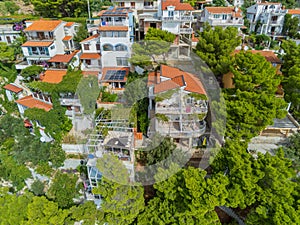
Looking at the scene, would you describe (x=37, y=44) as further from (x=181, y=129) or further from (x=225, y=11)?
(x=225, y=11)

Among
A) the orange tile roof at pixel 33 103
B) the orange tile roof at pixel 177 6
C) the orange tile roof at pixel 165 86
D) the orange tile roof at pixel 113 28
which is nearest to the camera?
the orange tile roof at pixel 165 86

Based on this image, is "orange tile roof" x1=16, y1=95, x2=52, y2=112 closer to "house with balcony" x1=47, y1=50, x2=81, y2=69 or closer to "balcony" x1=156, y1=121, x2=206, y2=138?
"house with balcony" x1=47, y1=50, x2=81, y2=69

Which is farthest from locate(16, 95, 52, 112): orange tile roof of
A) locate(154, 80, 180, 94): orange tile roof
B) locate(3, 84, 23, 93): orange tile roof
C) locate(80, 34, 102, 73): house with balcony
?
locate(154, 80, 180, 94): orange tile roof

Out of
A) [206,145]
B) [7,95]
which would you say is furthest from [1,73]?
[206,145]

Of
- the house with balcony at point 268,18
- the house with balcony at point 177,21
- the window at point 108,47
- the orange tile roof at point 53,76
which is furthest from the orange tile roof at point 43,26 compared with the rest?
the house with balcony at point 268,18

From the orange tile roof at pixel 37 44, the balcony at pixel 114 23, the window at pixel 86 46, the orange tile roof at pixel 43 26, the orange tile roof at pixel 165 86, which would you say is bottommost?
the orange tile roof at pixel 165 86

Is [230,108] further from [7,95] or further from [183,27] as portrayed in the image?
[7,95]

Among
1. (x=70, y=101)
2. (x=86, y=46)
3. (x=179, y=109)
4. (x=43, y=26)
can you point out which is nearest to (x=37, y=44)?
(x=43, y=26)

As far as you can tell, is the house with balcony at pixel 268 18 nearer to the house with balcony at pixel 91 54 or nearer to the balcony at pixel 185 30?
the balcony at pixel 185 30
